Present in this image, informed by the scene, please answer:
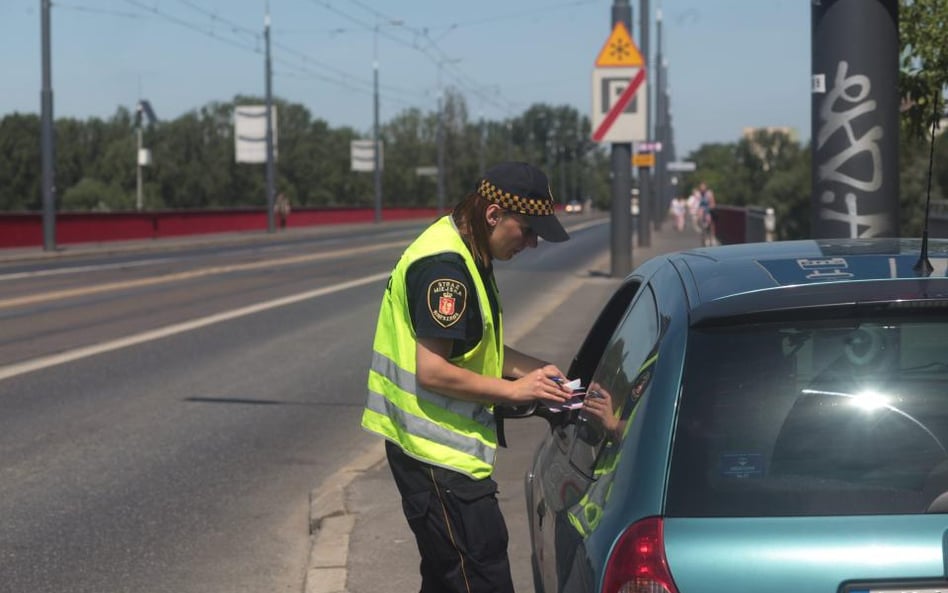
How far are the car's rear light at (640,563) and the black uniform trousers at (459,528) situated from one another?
92cm

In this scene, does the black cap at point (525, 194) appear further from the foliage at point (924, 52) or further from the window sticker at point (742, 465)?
the foliage at point (924, 52)

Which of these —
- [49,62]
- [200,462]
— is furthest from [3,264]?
[200,462]

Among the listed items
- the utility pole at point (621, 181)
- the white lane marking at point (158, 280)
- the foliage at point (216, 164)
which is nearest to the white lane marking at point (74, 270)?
the white lane marking at point (158, 280)

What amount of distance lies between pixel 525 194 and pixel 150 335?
12.0 m

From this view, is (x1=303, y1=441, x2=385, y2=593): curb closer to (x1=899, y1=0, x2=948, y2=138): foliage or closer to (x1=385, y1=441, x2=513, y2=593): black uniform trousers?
→ (x1=385, y1=441, x2=513, y2=593): black uniform trousers

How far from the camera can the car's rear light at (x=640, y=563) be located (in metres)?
2.57

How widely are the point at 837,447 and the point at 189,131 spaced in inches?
5371

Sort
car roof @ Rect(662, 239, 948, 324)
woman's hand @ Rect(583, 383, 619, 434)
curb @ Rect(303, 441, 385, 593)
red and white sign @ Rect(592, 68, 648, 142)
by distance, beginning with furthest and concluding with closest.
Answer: red and white sign @ Rect(592, 68, 648, 142)
curb @ Rect(303, 441, 385, 593)
woman's hand @ Rect(583, 383, 619, 434)
car roof @ Rect(662, 239, 948, 324)

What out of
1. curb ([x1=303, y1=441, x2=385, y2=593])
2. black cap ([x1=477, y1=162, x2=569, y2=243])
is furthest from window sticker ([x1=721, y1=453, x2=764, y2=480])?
curb ([x1=303, y1=441, x2=385, y2=593])

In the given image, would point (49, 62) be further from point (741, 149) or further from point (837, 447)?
point (741, 149)

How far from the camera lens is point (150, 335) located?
1501 centimetres

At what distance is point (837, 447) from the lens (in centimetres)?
271

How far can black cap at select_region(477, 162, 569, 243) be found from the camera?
3570 mm

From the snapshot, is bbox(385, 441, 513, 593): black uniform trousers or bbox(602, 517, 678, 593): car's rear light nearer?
bbox(602, 517, 678, 593): car's rear light
